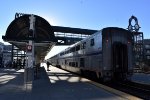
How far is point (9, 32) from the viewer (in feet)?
76.7

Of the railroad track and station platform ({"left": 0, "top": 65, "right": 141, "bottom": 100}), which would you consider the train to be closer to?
the railroad track

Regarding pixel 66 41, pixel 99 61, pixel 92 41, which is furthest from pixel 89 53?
pixel 66 41

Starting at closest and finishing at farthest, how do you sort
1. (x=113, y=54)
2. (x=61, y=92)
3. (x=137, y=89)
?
(x=61, y=92) < (x=137, y=89) < (x=113, y=54)

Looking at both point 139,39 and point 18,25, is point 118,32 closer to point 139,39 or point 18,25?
point 18,25

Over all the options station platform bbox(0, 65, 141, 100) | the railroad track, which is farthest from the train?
station platform bbox(0, 65, 141, 100)

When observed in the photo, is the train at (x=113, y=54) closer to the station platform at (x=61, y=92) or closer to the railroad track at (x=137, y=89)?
the railroad track at (x=137, y=89)

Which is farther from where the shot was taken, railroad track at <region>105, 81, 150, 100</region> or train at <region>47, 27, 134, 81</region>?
train at <region>47, 27, 134, 81</region>

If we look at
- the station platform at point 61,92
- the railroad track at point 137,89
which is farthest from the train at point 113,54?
the station platform at point 61,92

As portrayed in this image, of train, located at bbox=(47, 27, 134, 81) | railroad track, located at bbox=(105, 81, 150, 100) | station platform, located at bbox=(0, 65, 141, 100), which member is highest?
train, located at bbox=(47, 27, 134, 81)

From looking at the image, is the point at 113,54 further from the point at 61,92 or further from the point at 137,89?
the point at 61,92

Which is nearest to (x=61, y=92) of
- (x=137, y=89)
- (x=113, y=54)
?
(x=137, y=89)

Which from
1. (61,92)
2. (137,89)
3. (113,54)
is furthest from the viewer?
(113,54)

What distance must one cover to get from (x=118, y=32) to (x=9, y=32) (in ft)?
29.1

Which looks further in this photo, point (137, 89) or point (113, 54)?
point (113, 54)
